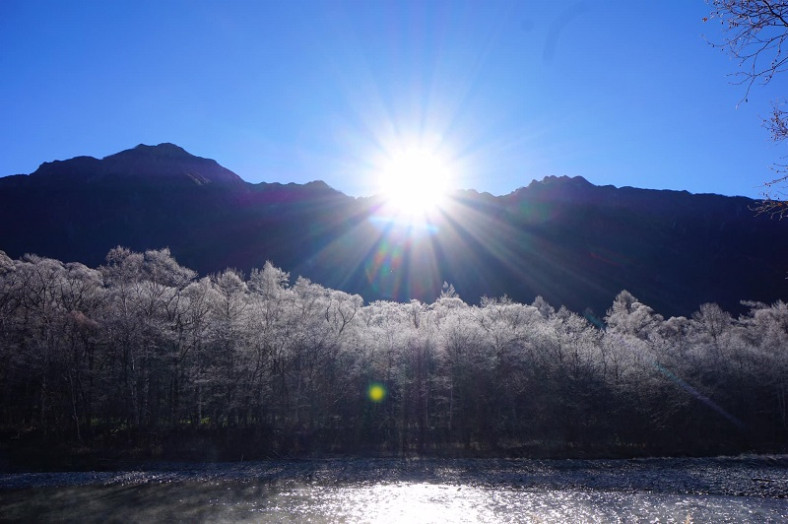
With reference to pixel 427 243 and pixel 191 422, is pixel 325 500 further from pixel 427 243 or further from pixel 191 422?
pixel 427 243

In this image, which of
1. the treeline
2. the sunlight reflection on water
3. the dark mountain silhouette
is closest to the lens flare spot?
the treeline

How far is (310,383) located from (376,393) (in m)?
6.59

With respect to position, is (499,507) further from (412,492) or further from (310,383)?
(310,383)

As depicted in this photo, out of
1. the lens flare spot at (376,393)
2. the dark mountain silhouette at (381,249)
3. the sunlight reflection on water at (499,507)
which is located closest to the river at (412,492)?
the sunlight reflection on water at (499,507)

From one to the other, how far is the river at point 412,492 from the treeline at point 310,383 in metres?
5.74

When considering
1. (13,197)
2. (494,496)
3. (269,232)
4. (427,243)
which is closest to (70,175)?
(13,197)

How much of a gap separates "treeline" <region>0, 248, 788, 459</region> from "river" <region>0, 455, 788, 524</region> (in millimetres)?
5736

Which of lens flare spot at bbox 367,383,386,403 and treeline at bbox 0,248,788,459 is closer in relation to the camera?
treeline at bbox 0,248,788,459

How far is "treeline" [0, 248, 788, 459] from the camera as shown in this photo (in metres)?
40.6

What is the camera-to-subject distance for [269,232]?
186 m

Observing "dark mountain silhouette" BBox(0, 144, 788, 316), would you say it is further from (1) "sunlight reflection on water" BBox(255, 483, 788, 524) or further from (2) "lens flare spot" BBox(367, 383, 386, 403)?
(1) "sunlight reflection on water" BBox(255, 483, 788, 524)

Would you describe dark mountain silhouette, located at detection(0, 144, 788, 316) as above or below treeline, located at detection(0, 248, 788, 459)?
above

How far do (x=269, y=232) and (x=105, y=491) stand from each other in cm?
16395

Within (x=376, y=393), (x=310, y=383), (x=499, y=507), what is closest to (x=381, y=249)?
(x=376, y=393)
